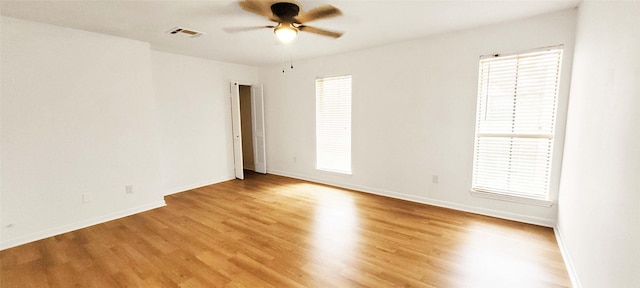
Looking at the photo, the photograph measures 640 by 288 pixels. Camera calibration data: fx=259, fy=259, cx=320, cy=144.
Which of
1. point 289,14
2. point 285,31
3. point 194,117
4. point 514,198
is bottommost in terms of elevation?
point 514,198

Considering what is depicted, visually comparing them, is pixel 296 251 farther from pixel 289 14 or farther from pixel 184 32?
pixel 184 32

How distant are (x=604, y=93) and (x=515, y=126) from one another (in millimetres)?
1478

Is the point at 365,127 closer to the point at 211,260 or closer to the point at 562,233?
the point at 562,233

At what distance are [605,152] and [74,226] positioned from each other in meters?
5.18

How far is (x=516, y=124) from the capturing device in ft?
10.3

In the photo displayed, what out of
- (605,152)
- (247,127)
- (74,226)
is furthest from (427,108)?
(74,226)

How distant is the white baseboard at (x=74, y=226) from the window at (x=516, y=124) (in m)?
4.70

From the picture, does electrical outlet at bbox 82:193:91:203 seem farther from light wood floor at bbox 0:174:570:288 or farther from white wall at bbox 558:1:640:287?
white wall at bbox 558:1:640:287

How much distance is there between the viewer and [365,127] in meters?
4.43

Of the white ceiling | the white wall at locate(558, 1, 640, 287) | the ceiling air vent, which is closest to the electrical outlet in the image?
the white ceiling

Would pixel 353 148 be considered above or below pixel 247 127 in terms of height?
below

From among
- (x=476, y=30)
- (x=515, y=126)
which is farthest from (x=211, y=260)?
(x=476, y=30)

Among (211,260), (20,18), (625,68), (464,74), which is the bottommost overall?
(211,260)

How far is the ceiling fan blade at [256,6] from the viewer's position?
2022 mm
